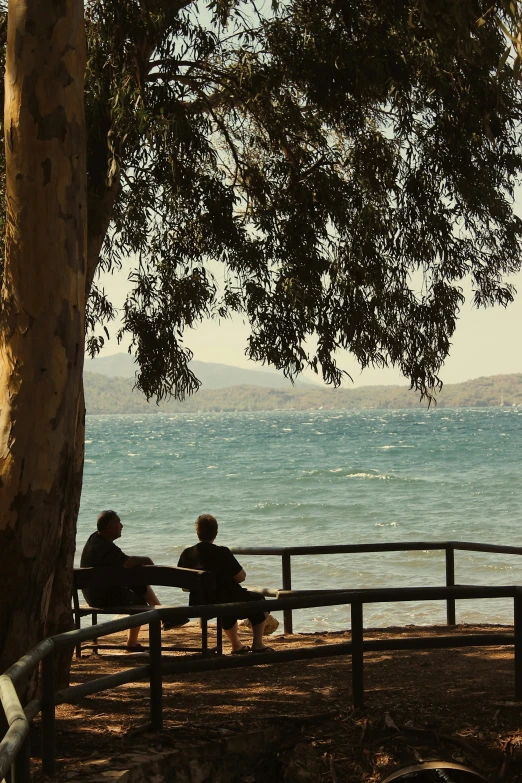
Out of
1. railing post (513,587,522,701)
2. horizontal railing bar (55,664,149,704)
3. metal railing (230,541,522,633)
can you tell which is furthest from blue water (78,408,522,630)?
horizontal railing bar (55,664,149,704)

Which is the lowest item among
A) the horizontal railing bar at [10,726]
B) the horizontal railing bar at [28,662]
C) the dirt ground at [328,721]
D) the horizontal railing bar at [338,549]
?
the dirt ground at [328,721]

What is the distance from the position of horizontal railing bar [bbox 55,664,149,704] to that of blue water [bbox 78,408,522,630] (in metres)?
9.27

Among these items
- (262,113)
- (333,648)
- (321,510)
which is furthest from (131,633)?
(321,510)

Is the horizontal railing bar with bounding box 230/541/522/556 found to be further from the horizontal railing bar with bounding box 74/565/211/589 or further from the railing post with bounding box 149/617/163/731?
the railing post with bounding box 149/617/163/731

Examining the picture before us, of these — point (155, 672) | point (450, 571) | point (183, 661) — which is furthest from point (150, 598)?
point (155, 672)

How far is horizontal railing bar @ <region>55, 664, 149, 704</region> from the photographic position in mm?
5141

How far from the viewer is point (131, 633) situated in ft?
30.2

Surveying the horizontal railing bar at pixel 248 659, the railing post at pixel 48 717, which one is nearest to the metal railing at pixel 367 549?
the horizontal railing bar at pixel 248 659

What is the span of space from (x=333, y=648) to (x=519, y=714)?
119 cm

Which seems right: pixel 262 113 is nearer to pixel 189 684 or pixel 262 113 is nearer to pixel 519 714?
pixel 189 684

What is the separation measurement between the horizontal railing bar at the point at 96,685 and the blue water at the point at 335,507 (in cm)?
927

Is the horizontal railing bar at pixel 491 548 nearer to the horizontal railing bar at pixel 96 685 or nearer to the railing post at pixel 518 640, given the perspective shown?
the railing post at pixel 518 640

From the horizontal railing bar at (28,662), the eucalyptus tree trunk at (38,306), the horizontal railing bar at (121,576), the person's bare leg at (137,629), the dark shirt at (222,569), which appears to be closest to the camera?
the horizontal railing bar at (28,662)

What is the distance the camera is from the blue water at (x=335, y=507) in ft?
65.5
